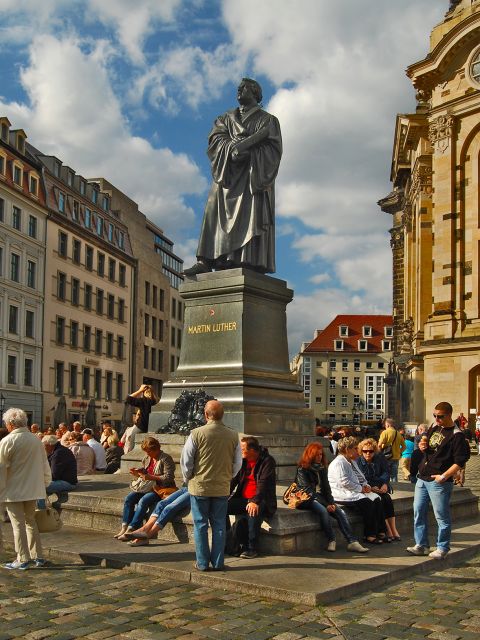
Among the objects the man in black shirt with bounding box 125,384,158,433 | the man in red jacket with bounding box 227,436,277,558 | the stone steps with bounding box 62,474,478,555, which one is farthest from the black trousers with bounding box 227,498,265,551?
the man in black shirt with bounding box 125,384,158,433

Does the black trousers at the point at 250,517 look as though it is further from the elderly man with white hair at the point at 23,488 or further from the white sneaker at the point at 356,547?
the elderly man with white hair at the point at 23,488

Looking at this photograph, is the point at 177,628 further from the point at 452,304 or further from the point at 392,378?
the point at 392,378

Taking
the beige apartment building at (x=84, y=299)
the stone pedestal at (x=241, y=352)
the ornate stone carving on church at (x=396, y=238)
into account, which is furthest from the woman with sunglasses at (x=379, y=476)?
the ornate stone carving on church at (x=396, y=238)

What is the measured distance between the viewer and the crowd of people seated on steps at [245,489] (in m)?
8.03

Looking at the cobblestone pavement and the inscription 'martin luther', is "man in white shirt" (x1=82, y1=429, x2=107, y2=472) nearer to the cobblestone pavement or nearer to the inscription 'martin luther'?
the inscription 'martin luther'

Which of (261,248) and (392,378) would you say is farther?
(392,378)

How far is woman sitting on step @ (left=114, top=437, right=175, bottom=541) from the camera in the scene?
30.5 ft

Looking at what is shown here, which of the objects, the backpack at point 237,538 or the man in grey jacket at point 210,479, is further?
the backpack at point 237,538

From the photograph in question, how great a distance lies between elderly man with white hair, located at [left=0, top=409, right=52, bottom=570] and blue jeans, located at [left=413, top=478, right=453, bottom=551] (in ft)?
13.8

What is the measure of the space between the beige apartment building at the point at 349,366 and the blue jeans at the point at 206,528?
11047cm

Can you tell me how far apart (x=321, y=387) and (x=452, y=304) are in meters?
85.3

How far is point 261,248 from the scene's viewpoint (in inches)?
520

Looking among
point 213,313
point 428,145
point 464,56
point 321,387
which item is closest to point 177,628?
point 213,313

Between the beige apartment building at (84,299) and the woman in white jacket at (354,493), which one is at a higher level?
the beige apartment building at (84,299)
